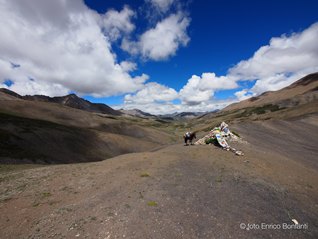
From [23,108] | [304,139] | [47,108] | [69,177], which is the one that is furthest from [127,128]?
[69,177]

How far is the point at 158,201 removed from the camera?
44.0ft

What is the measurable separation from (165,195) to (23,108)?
137 m

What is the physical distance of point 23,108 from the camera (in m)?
123

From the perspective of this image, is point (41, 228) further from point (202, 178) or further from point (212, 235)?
point (202, 178)

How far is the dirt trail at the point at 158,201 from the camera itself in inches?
431

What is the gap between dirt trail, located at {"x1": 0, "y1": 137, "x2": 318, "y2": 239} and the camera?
431 inches

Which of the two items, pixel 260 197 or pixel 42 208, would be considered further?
pixel 260 197
